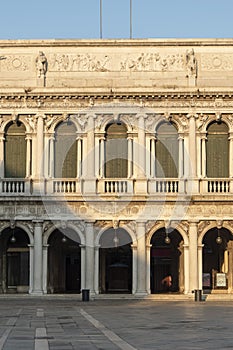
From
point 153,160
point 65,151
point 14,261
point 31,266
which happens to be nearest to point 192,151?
point 153,160

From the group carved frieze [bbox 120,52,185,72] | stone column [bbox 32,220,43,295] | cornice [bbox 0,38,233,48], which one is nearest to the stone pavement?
stone column [bbox 32,220,43,295]

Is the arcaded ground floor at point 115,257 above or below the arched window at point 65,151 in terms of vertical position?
below

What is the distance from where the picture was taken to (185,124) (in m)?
45.8

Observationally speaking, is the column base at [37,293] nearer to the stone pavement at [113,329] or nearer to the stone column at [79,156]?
the stone column at [79,156]

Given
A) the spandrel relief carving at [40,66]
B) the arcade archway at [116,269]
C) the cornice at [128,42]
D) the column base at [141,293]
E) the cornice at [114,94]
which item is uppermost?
the cornice at [128,42]

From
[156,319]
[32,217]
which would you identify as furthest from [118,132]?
[156,319]

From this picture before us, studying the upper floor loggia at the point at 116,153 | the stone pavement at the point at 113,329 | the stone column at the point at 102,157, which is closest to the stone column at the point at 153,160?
the upper floor loggia at the point at 116,153

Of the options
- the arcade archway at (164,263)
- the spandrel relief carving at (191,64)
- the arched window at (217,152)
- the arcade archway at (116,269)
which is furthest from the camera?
the arcade archway at (164,263)

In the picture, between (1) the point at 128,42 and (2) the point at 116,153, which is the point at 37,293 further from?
(1) the point at 128,42

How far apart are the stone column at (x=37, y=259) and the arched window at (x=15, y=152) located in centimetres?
308

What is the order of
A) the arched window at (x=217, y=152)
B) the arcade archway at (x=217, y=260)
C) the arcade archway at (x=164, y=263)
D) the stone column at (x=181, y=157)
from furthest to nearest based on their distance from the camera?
1. the arcade archway at (x=164, y=263)
2. the arcade archway at (x=217, y=260)
3. the arched window at (x=217, y=152)
4. the stone column at (x=181, y=157)

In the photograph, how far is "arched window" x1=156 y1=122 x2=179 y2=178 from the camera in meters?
45.9

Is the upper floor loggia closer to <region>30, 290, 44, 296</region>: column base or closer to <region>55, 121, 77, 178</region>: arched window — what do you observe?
<region>55, 121, 77, 178</region>: arched window

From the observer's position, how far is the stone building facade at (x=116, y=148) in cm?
4516
